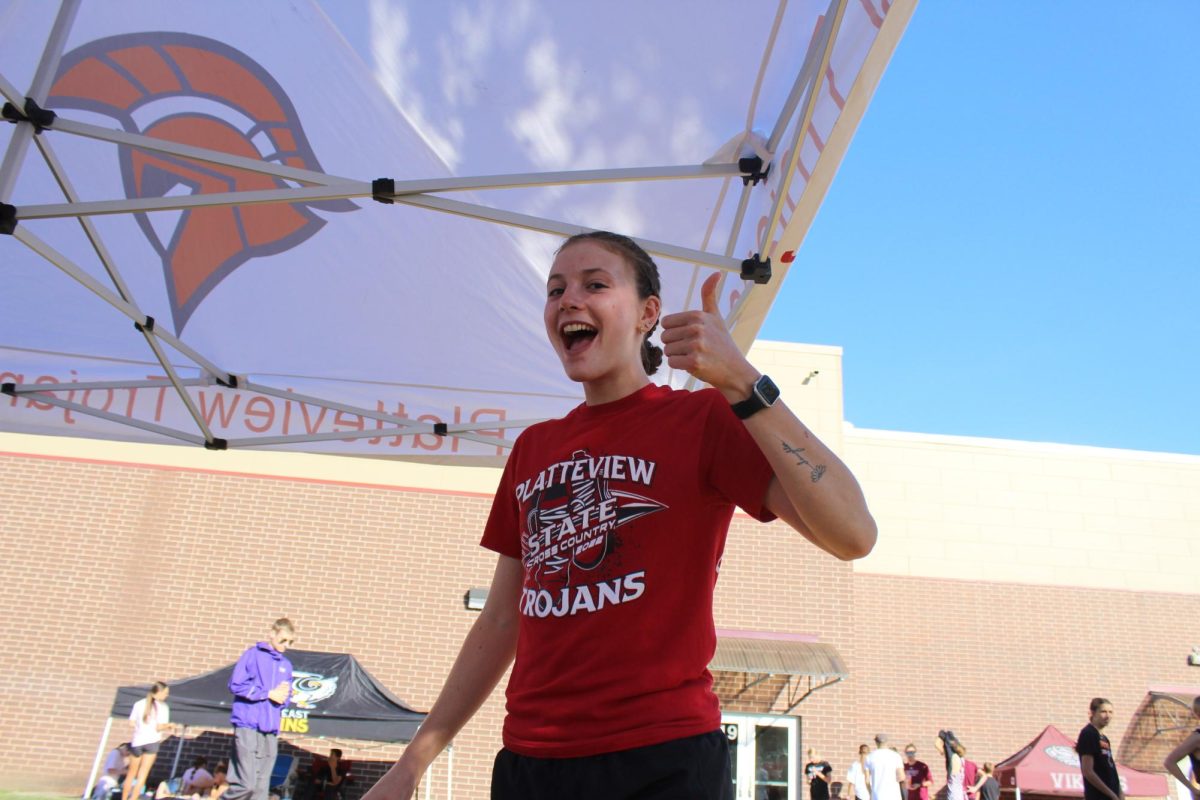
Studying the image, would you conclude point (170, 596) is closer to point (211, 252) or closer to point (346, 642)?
point (346, 642)

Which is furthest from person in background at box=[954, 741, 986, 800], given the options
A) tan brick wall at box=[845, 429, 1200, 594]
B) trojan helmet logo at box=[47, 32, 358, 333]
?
trojan helmet logo at box=[47, 32, 358, 333]

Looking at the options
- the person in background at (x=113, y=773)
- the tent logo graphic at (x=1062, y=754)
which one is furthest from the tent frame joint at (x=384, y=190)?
the tent logo graphic at (x=1062, y=754)

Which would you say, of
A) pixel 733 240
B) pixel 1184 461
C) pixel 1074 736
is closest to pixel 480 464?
pixel 733 240

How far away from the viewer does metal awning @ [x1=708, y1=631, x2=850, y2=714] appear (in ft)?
49.5

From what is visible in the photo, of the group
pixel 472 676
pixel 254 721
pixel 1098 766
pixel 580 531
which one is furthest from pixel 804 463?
pixel 1098 766

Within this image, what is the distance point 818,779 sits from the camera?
13688 mm

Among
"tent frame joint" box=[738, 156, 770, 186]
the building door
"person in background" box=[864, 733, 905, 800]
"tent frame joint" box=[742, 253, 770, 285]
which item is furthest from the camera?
the building door

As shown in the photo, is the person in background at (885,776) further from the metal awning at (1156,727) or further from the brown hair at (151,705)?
the brown hair at (151,705)

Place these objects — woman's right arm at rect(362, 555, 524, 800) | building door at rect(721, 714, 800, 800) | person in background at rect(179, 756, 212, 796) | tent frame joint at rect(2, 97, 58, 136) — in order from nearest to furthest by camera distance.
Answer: woman's right arm at rect(362, 555, 524, 800) → tent frame joint at rect(2, 97, 58, 136) → person in background at rect(179, 756, 212, 796) → building door at rect(721, 714, 800, 800)

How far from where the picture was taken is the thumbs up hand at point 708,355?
1584mm

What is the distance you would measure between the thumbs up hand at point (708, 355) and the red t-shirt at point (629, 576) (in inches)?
7.7

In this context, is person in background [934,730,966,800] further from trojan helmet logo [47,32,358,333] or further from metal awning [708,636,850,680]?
trojan helmet logo [47,32,358,333]

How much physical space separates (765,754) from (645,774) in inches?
596

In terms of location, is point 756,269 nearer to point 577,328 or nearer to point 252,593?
point 577,328
